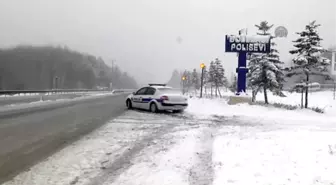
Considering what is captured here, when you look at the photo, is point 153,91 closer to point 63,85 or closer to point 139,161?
point 139,161


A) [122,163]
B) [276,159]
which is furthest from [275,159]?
[122,163]

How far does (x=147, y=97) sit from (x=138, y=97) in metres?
1.11

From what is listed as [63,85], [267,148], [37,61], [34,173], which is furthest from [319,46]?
[37,61]

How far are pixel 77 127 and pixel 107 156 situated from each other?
4460 millimetres

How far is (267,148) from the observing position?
22.1 ft

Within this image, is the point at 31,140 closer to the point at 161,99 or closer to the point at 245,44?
the point at 161,99

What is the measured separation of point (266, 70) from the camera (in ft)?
84.7

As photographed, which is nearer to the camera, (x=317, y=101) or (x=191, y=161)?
(x=191, y=161)

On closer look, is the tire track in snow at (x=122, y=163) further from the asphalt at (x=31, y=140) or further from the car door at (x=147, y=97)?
the car door at (x=147, y=97)

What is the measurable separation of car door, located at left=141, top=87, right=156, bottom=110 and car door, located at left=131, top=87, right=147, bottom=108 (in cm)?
34

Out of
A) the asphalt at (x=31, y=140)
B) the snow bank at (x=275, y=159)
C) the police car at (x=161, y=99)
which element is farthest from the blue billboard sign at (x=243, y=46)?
the snow bank at (x=275, y=159)

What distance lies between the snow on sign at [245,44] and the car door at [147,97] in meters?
7.18

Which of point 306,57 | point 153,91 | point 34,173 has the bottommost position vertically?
point 34,173

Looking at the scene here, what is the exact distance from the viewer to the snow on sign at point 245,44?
21.1 m
